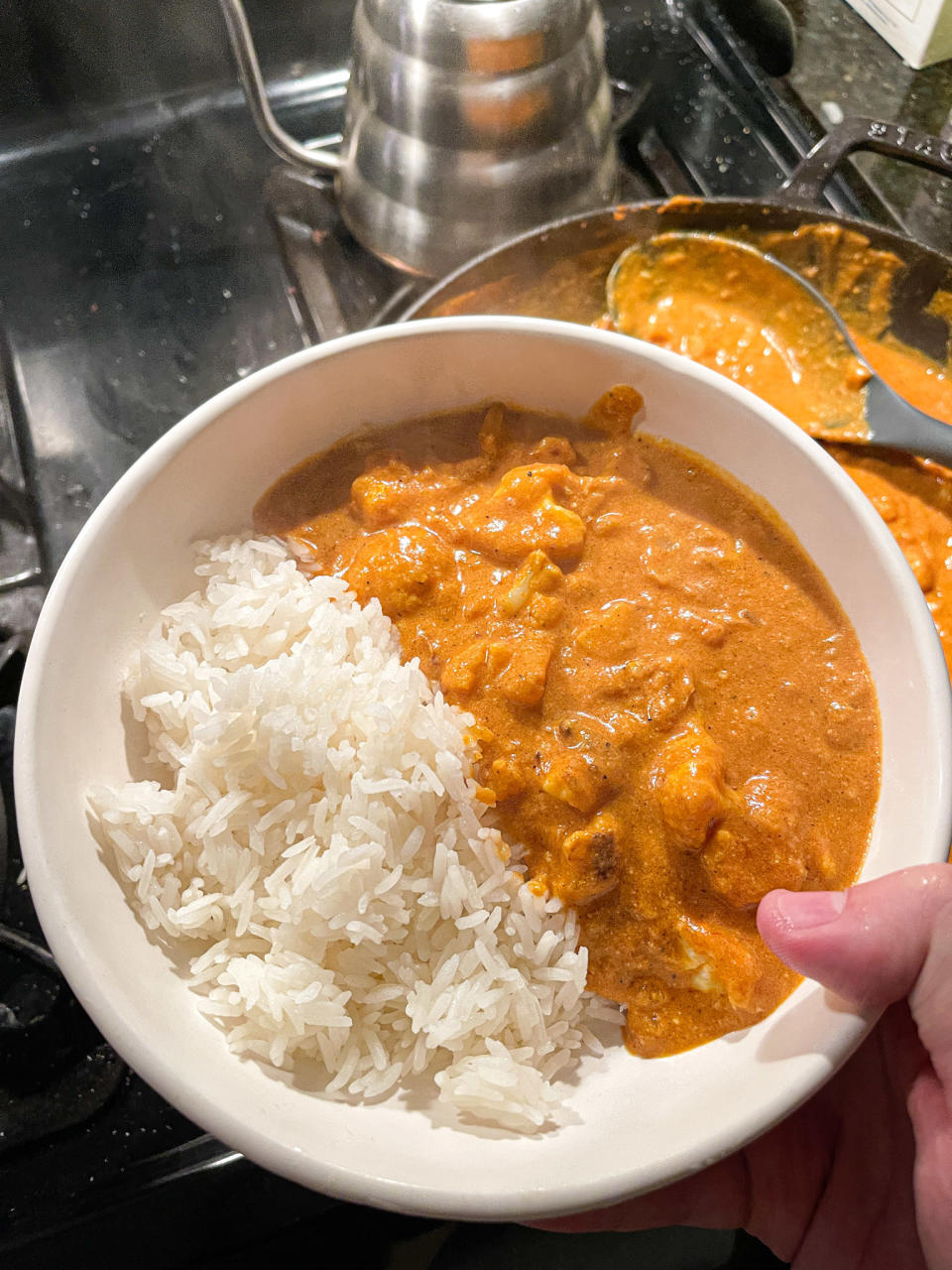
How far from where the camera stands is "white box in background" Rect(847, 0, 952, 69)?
2.35m

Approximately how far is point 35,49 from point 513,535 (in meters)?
2.00

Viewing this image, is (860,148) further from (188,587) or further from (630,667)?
(188,587)

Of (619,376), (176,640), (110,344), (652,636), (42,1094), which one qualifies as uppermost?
(619,376)

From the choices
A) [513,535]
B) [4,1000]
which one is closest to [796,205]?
[513,535]

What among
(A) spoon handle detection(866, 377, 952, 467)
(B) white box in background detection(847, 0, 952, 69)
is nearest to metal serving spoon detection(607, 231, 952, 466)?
(A) spoon handle detection(866, 377, 952, 467)

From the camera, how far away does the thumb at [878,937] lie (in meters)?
1.09

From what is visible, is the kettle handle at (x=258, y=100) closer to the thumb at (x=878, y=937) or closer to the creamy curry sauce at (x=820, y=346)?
the creamy curry sauce at (x=820, y=346)

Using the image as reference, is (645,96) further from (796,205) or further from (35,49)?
(35,49)

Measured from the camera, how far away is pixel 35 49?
8.01ft

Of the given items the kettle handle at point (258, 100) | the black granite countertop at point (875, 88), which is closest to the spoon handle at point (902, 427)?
the black granite countertop at point (875, 88)

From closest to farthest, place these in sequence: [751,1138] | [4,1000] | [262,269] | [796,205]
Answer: [751,1138] < [4,1000] < [796,205] < [262,269]

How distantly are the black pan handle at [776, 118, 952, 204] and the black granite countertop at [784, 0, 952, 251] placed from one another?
0.35m

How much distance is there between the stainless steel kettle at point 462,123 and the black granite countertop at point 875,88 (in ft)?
2.07

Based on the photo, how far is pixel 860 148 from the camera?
1.94m
